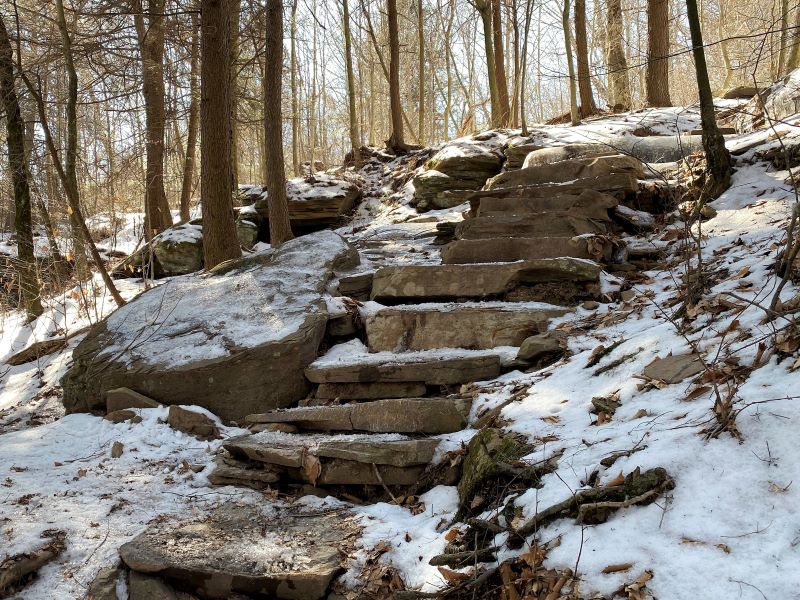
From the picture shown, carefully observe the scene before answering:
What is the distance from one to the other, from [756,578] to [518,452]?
4.57 ft

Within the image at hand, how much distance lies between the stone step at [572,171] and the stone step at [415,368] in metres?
4.14

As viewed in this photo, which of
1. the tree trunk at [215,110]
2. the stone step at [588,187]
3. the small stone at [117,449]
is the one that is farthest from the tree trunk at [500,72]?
the small stone at [117,449]

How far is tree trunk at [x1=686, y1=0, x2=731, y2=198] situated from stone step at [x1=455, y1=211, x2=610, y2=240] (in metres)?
1.34

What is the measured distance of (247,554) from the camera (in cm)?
312

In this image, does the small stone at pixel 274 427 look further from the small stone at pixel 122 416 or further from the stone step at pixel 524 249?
the stone step at pixel 524 249

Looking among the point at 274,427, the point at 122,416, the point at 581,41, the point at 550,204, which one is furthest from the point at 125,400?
the point at 581,41

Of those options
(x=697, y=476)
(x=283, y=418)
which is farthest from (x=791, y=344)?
(x=283, y=418)

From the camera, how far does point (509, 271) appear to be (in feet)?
18.7

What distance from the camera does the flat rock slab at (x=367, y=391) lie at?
15.7 feet

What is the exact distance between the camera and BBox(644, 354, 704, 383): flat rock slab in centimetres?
317

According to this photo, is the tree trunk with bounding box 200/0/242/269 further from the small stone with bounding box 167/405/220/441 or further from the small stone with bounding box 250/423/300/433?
the small stone with bounding box 250/423/300/433

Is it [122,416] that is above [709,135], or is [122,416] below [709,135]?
below

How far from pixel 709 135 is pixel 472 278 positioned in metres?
3.49

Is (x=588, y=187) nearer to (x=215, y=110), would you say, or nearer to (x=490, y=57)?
(x=215, y=110)
